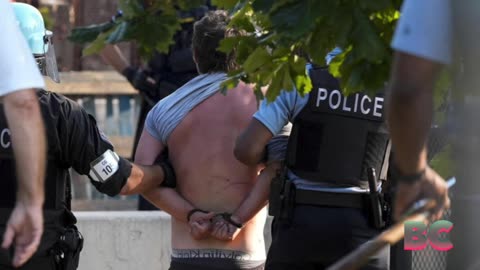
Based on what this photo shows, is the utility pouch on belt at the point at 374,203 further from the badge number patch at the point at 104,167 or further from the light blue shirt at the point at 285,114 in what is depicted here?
the badge number patch at the point at 104,167

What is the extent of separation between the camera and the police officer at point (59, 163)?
4.53 m

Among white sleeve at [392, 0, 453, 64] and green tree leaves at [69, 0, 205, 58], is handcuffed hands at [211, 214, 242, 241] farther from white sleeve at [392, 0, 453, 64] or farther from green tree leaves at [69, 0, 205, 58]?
white sleeve at [392, 0, 453, 64]

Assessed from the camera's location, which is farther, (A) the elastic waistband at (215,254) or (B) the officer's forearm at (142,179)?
(A) the elastic waistband at (215,254)

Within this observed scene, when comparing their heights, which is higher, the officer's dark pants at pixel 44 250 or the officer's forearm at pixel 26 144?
the officer's forearm at pixel 26 144

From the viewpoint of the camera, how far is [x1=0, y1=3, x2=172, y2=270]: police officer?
14.9ft

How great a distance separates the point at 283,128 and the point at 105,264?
6.56 ft

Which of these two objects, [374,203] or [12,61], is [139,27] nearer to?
[12,61]

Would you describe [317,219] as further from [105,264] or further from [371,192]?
[105,264]

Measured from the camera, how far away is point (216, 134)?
5.21 m

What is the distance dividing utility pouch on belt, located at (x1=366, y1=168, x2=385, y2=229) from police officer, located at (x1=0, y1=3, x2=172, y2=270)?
0.98m

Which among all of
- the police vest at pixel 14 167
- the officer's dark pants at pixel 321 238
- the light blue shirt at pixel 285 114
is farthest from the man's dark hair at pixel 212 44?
the police vest at pixel 14 167

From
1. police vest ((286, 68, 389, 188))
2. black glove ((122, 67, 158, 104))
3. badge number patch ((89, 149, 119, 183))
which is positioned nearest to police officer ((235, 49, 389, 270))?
police vest ((286, 68, 389, 188))

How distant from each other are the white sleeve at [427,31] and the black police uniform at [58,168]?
1796 mm

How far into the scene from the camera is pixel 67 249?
4.67m
